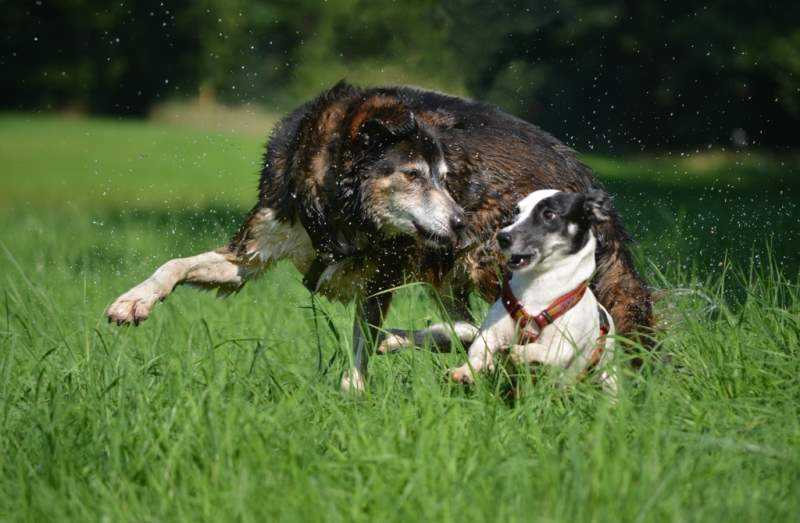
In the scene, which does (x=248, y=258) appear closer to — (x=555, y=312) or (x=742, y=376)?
(x=555, y=312)

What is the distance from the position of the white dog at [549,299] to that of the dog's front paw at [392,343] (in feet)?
2.09

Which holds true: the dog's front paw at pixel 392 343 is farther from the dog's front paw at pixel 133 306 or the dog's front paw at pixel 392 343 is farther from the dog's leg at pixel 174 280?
the dog's front paw at pixel 133 306

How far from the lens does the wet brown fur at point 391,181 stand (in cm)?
495

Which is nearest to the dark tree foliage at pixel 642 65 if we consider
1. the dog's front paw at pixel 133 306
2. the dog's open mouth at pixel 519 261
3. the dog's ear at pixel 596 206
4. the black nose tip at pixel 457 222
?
the black nose tip at pixel 457 222

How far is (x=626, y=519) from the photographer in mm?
2850

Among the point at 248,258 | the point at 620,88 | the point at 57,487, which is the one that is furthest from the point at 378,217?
the point at 620,88

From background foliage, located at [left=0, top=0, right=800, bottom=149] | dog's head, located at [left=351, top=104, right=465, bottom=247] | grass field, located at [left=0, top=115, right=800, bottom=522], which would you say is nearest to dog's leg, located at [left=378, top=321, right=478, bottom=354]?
grass field, located at [left=0, top=115, right=800, bottom=522]

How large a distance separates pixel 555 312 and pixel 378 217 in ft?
3.99

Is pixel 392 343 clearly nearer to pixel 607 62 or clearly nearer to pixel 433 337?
pixel 433 337

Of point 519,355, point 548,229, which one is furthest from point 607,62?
point 519,355

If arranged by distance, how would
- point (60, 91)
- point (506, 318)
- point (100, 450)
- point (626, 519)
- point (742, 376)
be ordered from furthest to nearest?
point (60, 91)
point (506, 318)
point (742, 376)
point (100, 450)
point (626, 519)

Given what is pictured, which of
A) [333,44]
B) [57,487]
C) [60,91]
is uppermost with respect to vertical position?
[57,487]

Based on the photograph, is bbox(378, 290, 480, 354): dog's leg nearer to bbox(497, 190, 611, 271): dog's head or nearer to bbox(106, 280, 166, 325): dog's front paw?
bbox(497, 190, 611, 271): dog's head

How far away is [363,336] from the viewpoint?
190 inches
